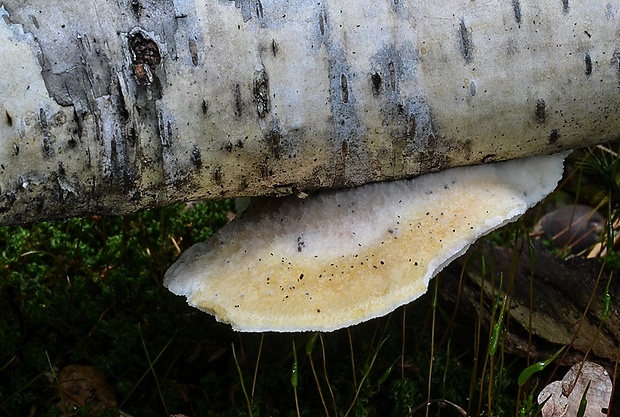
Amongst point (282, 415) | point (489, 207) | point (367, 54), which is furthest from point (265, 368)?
point (367, 54)

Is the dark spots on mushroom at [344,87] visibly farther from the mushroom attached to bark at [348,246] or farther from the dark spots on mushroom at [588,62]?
the dark spots on mushroom at [588,62]

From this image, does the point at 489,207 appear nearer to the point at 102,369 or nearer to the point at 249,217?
the point at 249,217

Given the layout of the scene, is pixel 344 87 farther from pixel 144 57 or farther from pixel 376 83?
pixel 144 57

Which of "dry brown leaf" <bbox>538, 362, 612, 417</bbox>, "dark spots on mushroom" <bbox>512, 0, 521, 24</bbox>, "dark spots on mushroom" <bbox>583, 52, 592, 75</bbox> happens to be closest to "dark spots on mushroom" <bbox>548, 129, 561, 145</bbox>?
"dark spots on mushroom" <bbox>583, 52, 592, 75</bbox>

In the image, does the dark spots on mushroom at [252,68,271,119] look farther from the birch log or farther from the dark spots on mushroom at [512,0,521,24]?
the dark spots on mushroom at [512,0,521,24]

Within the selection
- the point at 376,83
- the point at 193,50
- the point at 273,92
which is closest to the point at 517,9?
the point at 376,83

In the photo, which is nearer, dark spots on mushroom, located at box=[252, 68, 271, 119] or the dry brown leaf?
dark spots on mushroom, located at box=[252, 68, 271, 119]
